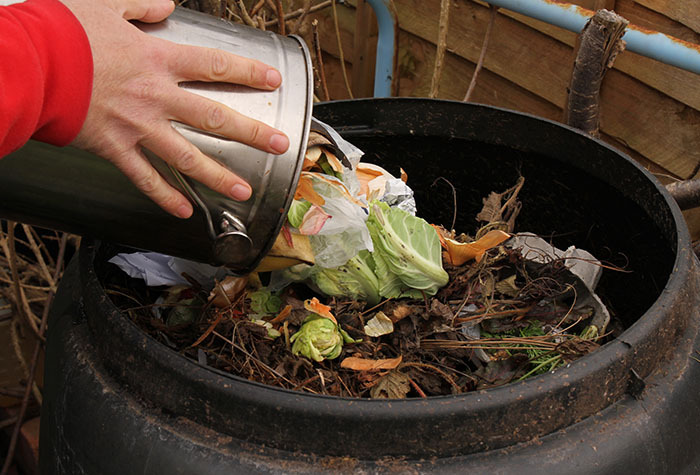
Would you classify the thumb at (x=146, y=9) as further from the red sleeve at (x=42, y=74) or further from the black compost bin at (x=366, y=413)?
the black compost bin at (x=366, y=413)

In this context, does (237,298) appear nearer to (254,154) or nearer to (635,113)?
(254,154)

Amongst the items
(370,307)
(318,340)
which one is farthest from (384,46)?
(318,340)

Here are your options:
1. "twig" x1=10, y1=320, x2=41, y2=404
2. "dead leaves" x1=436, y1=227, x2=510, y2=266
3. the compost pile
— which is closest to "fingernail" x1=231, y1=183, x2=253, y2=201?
the compost pile

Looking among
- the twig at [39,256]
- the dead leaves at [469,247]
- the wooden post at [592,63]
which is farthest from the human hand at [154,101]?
the twig at [39,256]

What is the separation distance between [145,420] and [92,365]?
0.55 feet

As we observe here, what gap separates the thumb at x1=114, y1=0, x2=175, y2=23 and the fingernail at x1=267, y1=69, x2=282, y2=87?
0.17 m

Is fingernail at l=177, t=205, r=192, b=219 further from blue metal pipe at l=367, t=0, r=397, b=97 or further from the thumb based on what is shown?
blue metal pipe at l=367, t=0, r=397, b=97

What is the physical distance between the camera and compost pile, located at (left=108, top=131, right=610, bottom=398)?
3.96 ft

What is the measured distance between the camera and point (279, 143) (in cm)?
93

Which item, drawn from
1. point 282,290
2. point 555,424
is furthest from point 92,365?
point 555,424

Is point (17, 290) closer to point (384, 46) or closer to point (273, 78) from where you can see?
point (384, 46)

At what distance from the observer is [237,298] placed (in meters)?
1.32

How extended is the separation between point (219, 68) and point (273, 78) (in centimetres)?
9

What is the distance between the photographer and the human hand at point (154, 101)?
0.81 meters
